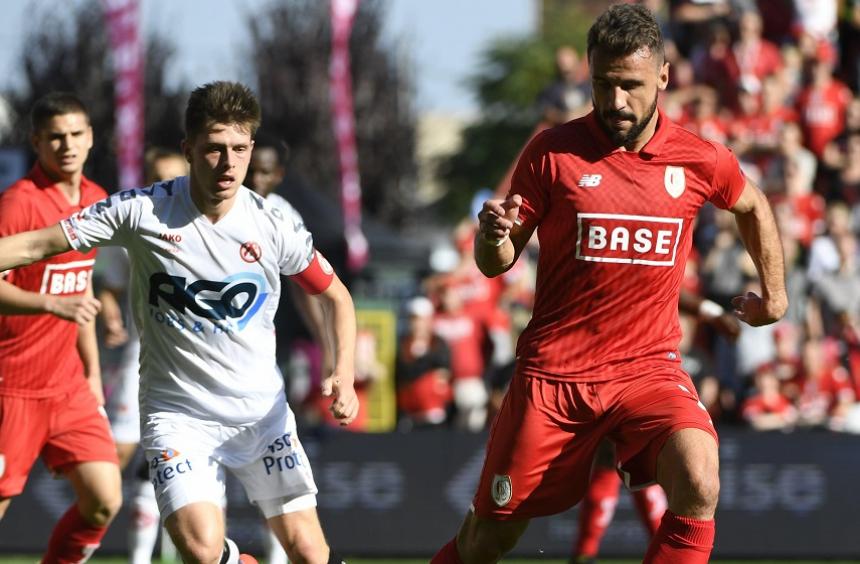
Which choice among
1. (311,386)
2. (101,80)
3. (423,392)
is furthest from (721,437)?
(101,80)

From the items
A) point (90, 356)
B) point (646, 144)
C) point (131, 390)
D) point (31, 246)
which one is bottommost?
point (131, 390)

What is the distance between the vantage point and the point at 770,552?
10.9m

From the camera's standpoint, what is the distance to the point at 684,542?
562 cm

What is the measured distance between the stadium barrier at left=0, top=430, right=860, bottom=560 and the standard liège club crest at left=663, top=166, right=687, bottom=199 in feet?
17.4

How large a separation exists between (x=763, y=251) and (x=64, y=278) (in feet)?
11.0

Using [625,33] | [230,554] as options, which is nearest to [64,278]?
[230,554]

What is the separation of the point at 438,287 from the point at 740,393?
120 inches

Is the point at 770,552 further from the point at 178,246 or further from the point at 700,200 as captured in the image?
the point at 178,246

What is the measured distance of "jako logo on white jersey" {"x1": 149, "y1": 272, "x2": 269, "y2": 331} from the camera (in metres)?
5.90

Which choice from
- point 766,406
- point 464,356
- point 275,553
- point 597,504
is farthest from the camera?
point 464,356

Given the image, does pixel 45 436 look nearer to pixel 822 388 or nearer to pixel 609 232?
pixel 609 232

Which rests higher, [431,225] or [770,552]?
[770,552]

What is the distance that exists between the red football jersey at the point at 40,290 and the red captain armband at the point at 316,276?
1.48 metres

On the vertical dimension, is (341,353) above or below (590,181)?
below
